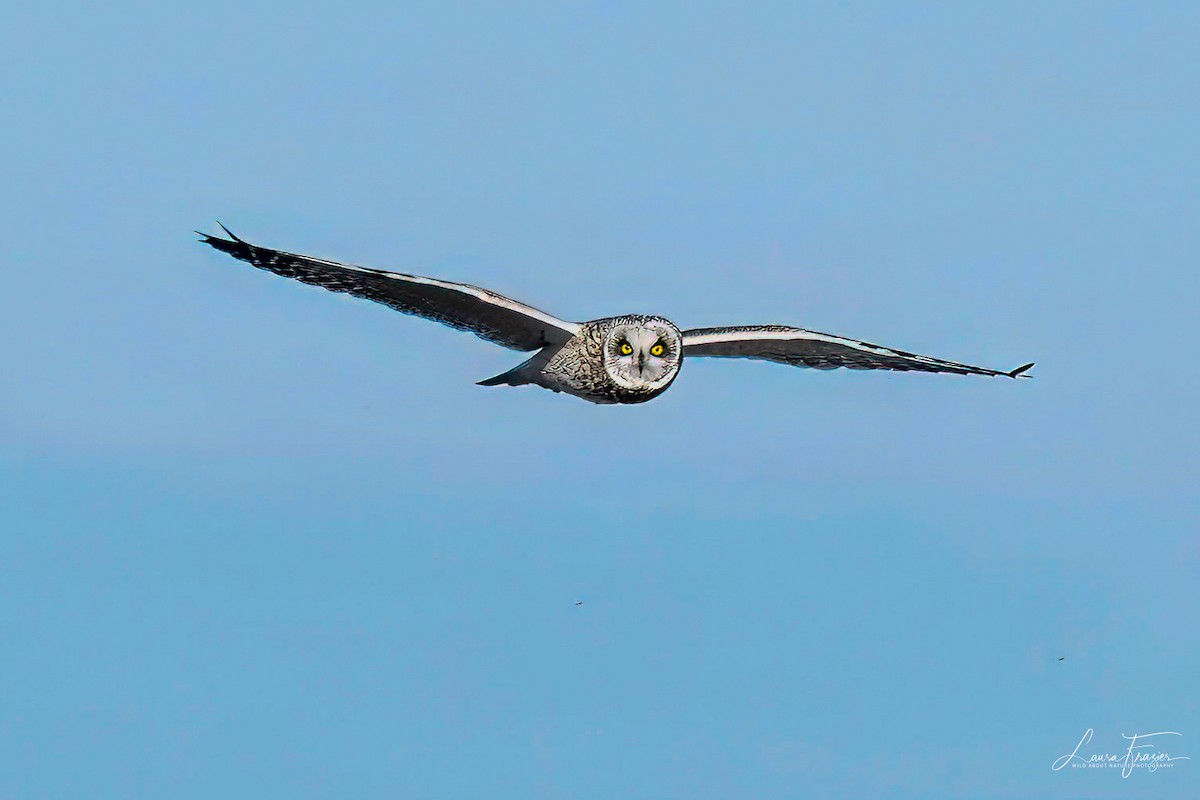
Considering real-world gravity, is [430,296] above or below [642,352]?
above

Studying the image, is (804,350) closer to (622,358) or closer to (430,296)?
(622,358)

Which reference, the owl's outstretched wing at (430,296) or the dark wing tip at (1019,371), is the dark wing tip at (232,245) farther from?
the dark wing tip at (1019,371)

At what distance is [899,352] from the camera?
24781mm

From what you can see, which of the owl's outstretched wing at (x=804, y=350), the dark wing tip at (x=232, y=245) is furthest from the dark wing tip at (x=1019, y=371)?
the dark wing tip at (x=232, y=245)

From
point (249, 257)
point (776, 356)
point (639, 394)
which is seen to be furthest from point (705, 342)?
point (249, 257)

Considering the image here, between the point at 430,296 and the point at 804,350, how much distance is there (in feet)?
22.4

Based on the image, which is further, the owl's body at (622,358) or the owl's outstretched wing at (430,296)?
the owl's body at (622,358)

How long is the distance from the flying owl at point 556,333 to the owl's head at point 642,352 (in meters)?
Answer: 0.01

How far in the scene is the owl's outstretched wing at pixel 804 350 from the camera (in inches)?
920

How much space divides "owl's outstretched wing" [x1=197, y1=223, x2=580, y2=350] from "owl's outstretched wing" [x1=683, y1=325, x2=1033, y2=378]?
95.3 inches

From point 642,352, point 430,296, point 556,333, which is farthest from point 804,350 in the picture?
point 430,296

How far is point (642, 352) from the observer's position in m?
22.5

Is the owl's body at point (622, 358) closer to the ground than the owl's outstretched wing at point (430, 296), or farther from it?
closer to the ground

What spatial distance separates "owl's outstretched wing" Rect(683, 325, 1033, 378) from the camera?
23.4m
